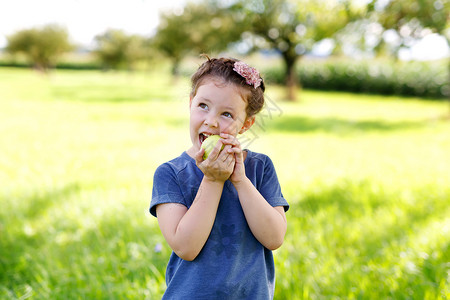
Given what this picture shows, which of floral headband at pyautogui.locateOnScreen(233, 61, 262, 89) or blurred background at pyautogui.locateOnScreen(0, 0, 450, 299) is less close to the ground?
floral headband at pyautogui.locateOnScreen(233, 61, 262, 89)

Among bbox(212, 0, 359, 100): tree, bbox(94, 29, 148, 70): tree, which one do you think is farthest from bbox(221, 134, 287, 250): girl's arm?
bbox(94, 29, 148, 70): tree

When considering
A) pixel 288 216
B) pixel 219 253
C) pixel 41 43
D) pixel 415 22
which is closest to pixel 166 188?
pixel 219 253

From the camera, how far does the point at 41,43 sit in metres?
52.3

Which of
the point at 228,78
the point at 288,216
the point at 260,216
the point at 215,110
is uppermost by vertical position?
the point at 228,78

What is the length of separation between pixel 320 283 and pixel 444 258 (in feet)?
2.85

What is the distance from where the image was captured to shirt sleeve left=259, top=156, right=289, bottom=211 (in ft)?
5.24

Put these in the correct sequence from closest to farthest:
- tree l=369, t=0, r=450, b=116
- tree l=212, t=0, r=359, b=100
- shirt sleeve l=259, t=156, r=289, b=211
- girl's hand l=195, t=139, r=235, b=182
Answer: girl's hand l=195, t=139, r=235, b=182 < shirt sleeve l=259, t=156, r=289, b=211 < tree l=369, t=0, r=450, b=116 < tree l=212, t=0, r=359, b=100

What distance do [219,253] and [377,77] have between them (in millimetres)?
28807

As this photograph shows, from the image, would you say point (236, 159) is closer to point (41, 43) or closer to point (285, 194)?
point (285, 194)

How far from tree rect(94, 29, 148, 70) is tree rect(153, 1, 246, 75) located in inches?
504

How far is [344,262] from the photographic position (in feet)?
9.53

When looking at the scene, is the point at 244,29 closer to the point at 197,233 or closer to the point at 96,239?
the point at 96,239

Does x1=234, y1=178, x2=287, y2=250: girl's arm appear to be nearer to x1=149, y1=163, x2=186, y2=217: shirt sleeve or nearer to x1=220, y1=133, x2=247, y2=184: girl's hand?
x1=220, y1=133, x2=247, y2=184: girl's hand

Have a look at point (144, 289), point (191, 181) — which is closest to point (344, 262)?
point (144, 289)
